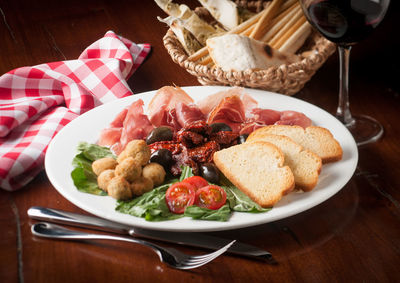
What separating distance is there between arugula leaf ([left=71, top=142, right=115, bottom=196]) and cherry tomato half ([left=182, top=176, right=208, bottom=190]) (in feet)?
0.80

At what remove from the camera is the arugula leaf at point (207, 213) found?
1.37 metres

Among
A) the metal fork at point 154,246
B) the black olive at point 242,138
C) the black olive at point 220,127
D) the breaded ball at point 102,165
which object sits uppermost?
the breaded ball at point 102,165

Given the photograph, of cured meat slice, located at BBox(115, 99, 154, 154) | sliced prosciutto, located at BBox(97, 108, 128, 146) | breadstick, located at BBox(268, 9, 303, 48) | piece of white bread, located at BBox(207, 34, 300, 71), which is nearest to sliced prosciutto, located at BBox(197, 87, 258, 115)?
piece of white bread, located at BBox(207, 34, 300, 71)

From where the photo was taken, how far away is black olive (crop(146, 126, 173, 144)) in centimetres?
173

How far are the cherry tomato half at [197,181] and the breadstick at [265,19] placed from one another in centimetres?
96

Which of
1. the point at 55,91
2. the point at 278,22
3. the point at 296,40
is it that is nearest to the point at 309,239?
the point at 296,40

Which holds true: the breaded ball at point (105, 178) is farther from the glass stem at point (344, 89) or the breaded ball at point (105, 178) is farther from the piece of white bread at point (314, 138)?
the glass stem at point (344, 89)

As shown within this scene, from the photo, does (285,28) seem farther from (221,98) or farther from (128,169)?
(128,169)

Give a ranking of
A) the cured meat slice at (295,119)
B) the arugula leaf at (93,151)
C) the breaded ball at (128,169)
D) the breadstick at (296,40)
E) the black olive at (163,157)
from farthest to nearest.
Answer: the breadstick at (296,40), the cured meat slice at (295,119), the arugula leaf at (93,151), the black olive at (163,157), the breaded ball at (128,169)

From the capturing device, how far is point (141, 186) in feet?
4.87

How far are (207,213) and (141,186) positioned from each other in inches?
8.6

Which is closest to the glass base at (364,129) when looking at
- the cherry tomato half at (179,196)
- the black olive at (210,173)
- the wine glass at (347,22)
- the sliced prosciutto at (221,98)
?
the wine glass at (347,22)

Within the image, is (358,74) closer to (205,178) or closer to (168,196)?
(205,178)

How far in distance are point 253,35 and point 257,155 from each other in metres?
0.89
